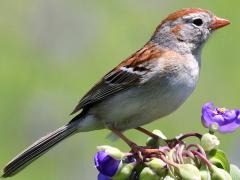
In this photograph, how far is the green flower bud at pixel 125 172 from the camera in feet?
13.7

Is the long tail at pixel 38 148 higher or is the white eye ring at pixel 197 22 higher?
the white eye ring at pixel 197 22

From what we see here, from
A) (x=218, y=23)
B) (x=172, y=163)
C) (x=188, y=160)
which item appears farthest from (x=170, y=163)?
(x=218, y=23)

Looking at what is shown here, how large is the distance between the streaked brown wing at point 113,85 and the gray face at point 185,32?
369mm

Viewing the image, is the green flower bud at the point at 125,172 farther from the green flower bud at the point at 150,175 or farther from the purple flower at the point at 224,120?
the purple flower at the point at 224,120

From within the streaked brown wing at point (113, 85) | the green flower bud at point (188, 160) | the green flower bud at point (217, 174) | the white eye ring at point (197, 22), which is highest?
the green flower bud at point (188, 160)

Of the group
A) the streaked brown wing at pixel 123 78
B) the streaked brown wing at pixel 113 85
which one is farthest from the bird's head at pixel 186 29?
the streaked brown wing at pixel 113 85

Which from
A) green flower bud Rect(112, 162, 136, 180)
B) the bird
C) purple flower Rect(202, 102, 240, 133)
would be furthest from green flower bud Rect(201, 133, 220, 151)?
the bird

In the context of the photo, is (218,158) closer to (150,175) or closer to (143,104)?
(150,175)

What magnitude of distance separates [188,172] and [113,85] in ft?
6.87

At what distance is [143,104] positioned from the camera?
5734 millimetres

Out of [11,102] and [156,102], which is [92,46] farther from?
[156,102]

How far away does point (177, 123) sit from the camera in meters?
9.95

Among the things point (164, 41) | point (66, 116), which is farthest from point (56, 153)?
point (164, 41)

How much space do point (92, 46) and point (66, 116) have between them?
217 cm
